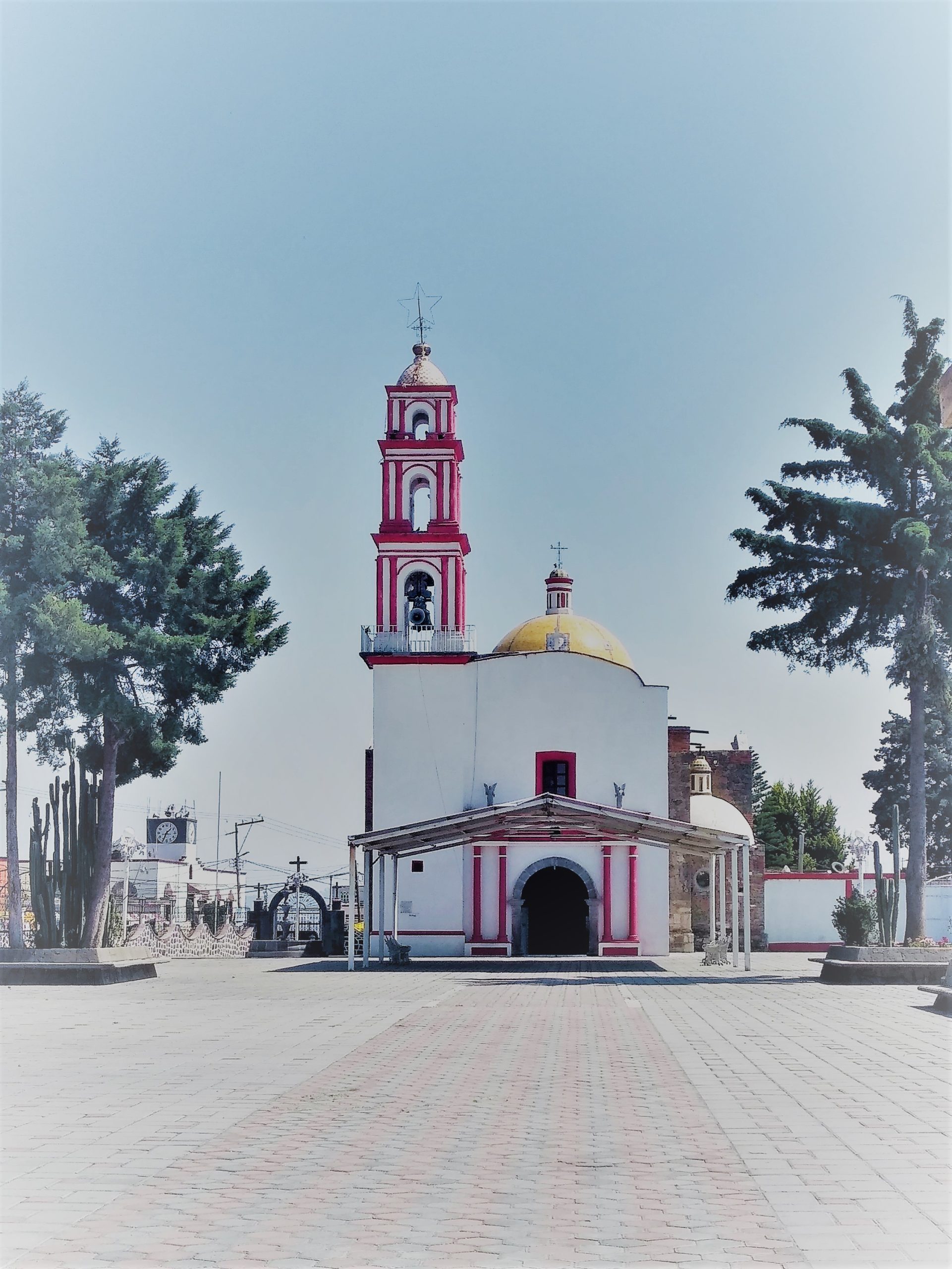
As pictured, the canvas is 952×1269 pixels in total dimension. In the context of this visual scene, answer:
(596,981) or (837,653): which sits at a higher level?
(837,653)

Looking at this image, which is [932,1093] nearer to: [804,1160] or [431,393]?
[804,1160]

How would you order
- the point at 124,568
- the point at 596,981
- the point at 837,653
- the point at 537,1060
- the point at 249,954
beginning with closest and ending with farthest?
the point at 537,1060 < the point at 596,981 < the point at 837,653 < the point at 124,568 < the point at 249,954

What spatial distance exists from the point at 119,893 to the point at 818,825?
41113 mm

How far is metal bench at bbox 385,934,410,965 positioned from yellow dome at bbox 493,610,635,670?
40.6ft

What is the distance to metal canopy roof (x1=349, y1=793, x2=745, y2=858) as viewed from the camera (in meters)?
28.2

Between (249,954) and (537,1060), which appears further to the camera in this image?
(249,954)

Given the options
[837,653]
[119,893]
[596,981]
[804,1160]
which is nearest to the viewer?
[804,1160]

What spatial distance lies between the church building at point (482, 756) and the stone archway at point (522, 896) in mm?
45

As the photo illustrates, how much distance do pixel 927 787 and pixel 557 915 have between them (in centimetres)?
2954

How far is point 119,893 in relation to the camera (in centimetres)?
5791

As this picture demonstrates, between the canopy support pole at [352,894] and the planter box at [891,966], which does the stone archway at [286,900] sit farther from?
the planter box at [891,966]

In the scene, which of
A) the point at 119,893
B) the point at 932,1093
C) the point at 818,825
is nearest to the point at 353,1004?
the point at 932,1093

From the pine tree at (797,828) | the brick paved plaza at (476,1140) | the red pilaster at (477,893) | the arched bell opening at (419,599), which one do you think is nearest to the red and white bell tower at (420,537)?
the arched bell opening at (419,599)

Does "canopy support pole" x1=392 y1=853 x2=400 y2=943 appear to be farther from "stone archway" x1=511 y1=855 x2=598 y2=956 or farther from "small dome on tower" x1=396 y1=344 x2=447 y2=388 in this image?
"small dome on tower" x1=396 y1=344 x2=447 y2=388
